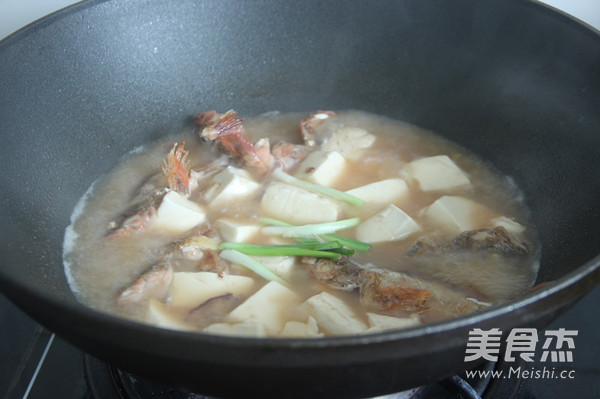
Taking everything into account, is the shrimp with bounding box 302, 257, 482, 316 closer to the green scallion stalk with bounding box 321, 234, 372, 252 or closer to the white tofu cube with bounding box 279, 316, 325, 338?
the green scallion stalk with bounding box 321, 234, 372, 252

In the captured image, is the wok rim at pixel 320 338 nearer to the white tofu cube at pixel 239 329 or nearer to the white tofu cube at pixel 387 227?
the white tofu cube at pixel 239 329

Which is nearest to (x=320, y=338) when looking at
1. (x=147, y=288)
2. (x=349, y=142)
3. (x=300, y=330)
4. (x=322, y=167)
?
(x=300, y=330)

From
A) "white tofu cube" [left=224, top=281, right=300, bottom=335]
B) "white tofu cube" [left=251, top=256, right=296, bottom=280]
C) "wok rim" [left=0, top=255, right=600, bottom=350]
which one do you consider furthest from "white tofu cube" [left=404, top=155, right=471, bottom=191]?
"wok rim" [left=0, top=255, right=600, bottom=350]

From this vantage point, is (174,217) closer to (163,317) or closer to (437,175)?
(163,317)

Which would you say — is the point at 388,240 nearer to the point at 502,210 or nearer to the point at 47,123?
the point at 502,210

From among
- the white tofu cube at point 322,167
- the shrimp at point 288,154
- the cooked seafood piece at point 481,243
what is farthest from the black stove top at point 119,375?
the shrimp at point 288,154

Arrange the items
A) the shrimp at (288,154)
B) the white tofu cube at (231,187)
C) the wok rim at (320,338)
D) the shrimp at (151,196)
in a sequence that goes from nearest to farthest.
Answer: the wok rim at (320,338)
the shrimp at (151,196)
the white tofu cube at (231,187)
the shrimp at (288,154)
